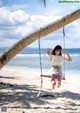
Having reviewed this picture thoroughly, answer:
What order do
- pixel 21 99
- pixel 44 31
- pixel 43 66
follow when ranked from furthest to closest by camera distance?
1. pixel 43 66
2. pixel 21 99
3. pixel 44 31

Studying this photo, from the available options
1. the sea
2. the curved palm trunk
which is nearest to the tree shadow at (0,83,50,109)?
the curved palm trunk

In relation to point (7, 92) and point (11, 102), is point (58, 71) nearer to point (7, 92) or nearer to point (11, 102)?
point (11, 102)

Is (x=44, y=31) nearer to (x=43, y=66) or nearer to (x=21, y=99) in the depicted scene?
(x=21, y=99)

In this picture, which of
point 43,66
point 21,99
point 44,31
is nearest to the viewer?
point 44,31

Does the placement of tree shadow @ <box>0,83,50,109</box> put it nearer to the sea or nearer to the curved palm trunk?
the curved palm trunk

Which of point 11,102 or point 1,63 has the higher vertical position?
point 1,63

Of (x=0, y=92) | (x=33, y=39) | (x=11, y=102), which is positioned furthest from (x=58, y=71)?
(x=0, y=92)

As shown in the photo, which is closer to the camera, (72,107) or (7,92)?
(72,107)

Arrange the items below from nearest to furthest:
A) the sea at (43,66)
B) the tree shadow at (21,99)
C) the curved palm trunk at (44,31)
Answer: the curved palm trunk at (44,31) < the tree shadow at (21,99) < the sea at (43,66)

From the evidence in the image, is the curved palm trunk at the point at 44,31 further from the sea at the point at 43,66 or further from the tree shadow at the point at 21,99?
the sea at the point at 43,66

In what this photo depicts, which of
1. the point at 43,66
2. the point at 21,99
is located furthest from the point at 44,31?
the point at 43,66

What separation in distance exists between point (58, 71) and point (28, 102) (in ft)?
7.65

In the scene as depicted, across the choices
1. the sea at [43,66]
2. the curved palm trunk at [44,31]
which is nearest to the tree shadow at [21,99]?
the curved palm trunk at [44,31]

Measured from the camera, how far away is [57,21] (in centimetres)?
894
